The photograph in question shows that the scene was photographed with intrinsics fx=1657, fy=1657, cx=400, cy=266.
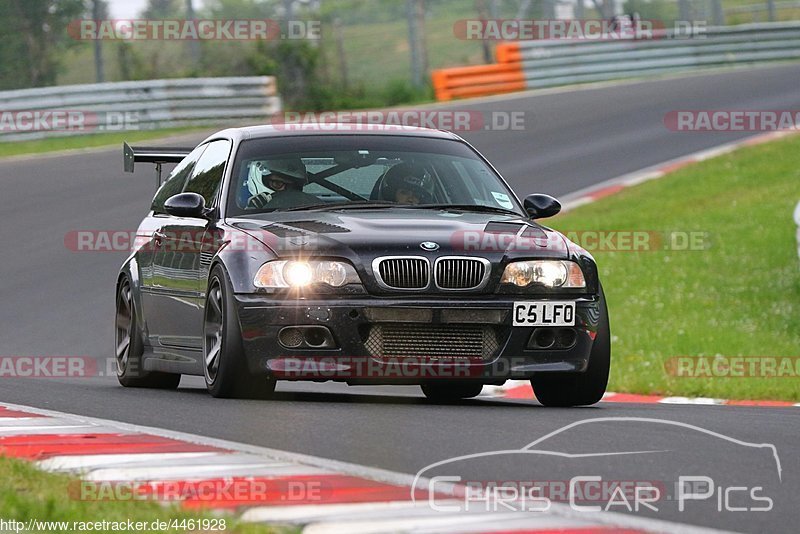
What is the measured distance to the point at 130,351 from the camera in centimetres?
1040

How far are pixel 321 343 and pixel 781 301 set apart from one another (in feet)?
24.8

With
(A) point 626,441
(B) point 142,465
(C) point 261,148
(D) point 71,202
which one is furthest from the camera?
(D) point 71,202

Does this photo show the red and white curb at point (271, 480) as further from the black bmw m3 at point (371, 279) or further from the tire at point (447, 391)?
the tire at point (447, 391)

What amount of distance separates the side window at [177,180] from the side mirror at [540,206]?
2.13m

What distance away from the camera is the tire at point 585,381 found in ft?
28.1

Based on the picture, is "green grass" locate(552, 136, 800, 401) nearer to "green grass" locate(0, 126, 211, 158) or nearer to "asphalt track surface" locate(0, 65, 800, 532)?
"asphalt track surface" locate(0, 65, 800, 532)

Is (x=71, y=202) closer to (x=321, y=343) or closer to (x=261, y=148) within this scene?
(x=261, y=148)

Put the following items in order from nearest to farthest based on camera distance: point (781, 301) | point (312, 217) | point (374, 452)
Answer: point (374, 452), point (312, 217), point (781, 301)

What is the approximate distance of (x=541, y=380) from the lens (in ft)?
29.1

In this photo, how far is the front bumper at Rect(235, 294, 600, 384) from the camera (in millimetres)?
8008

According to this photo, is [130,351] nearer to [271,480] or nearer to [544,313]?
[544,313]

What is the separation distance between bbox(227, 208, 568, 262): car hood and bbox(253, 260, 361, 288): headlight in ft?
0.16

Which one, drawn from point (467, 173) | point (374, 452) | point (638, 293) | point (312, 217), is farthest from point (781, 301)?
point (374, 452)

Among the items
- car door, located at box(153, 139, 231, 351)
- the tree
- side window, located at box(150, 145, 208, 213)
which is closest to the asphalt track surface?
car door, located at box(153, 139, 231, 351)
